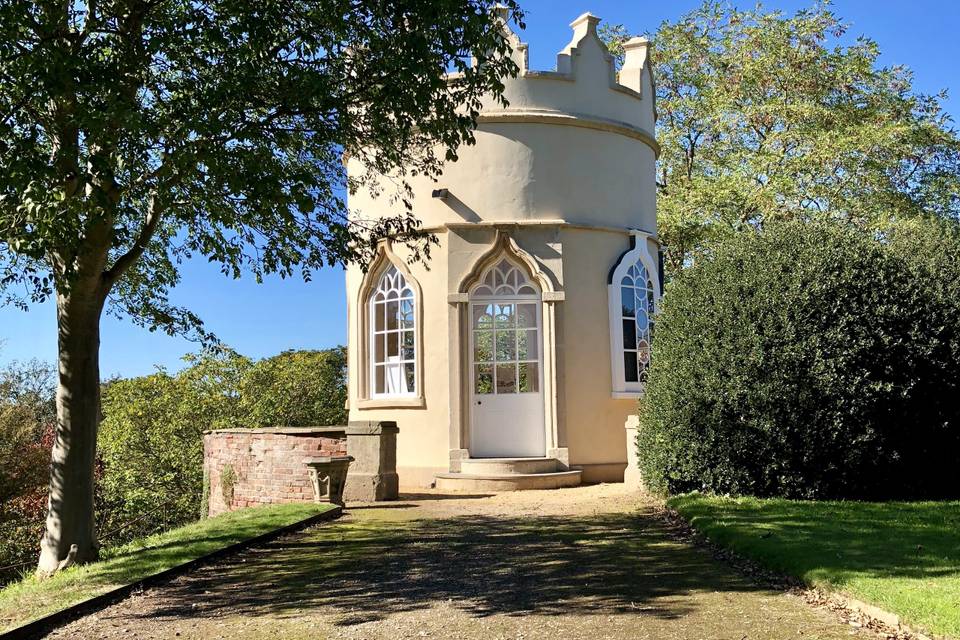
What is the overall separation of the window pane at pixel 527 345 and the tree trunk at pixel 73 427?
21.4 feet

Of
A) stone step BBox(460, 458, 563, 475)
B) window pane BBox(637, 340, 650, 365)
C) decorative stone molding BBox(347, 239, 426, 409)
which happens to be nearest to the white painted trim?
decorative stone molding BBox(347, 239, 426, 409)

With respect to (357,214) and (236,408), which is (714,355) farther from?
(236,408)

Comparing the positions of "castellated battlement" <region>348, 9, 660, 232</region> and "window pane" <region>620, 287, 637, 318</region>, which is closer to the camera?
"castellated battlement" <region>348, 9, 660, 232</region>

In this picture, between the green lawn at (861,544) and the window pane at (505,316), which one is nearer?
the green lawn at (861,544)

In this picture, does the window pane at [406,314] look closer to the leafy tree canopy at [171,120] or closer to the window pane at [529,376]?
the window pane at [529,376]

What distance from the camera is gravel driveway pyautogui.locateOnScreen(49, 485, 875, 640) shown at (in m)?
5.44

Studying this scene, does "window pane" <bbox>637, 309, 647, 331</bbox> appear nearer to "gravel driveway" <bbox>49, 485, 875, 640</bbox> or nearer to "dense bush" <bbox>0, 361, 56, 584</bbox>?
"gravel driveway" <bbox>49, 485, 875, 640</bbox>

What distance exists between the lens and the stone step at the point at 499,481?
1235 cm

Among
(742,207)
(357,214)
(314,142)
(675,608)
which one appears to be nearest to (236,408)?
(357,214)

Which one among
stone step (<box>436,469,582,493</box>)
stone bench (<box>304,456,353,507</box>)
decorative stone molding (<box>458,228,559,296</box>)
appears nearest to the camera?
stone bench (<box>304,456,353,507</box>)

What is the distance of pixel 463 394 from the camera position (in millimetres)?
12883

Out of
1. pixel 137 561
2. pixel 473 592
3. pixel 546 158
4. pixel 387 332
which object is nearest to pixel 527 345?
pixel 387 332

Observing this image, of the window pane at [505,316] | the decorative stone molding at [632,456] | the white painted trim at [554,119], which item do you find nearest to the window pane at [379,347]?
the window pane at [505,316]

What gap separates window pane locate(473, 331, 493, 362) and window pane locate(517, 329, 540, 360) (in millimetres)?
426
